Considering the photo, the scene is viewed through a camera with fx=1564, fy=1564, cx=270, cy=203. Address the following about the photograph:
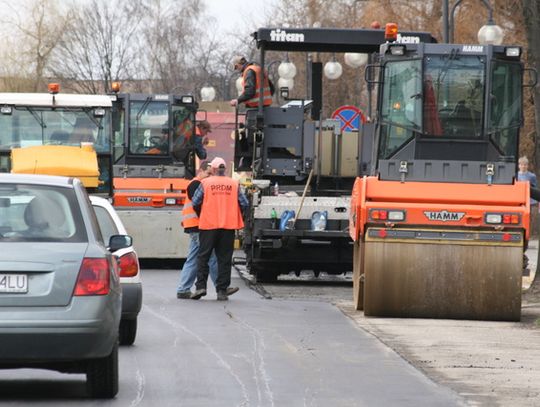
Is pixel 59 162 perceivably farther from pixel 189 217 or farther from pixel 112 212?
pixel 112 212

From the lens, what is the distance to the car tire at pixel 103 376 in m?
9.95

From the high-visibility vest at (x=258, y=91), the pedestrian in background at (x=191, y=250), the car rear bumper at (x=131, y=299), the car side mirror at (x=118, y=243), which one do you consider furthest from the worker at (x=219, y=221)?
the car side mirror at (x=118, y=243)

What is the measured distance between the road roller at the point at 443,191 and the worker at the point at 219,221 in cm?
176

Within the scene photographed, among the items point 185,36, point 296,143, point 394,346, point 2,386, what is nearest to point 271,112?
point 296,143

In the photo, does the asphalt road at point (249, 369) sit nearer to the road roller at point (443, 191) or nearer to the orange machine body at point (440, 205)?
the road roller at point (443, 191)

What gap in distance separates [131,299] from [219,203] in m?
6.11

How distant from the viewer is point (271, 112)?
74.2 ft

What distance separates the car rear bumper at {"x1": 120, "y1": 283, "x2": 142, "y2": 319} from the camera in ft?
43.1

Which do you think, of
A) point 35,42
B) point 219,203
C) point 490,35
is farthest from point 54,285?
point 35,42

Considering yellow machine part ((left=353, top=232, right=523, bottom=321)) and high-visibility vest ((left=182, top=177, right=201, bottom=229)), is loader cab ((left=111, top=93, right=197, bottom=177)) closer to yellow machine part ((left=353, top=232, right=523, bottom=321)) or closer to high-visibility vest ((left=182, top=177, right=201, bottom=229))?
high-visibility vest ((left=182, top=177, right=201, bottom=229))

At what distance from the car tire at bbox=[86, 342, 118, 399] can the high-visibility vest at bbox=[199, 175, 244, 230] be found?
905cm

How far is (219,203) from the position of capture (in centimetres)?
1917

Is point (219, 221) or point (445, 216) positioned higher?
point (445, 216)

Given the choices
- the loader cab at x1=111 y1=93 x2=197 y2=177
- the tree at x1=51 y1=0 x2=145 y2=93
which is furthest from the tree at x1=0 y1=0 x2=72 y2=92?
the loader cab at x1=111 y1=93 x2=197 y2=177
